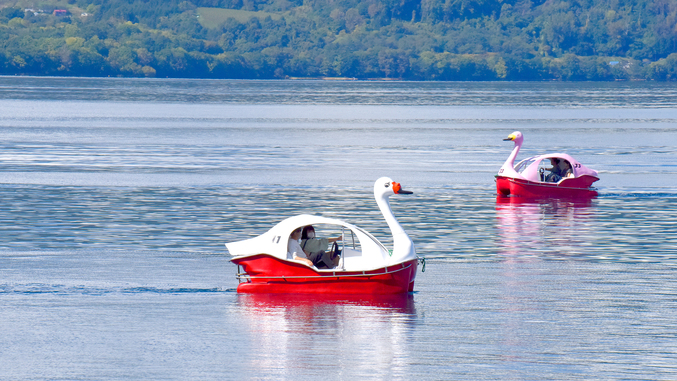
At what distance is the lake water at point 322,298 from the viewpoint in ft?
68.5

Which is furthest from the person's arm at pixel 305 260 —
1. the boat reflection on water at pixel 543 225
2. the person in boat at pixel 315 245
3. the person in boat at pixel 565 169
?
the person in boat at pixel 565 169

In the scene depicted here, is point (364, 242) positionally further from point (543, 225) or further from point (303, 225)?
point (543, 225)

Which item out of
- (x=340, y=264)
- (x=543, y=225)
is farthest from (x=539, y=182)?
(x=340, y=264)

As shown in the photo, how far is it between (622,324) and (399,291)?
526 cm

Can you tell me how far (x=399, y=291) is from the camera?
1020 inches

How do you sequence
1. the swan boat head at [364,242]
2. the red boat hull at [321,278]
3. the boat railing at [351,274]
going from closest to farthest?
the swan boat head at [364,242], the boat railing at [351,274], the red boat hull at [321,278]

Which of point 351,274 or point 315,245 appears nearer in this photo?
point 351,274

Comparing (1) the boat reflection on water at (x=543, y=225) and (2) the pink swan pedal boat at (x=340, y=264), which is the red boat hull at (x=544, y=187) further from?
(2) the pink swan pedal boat at (x=340, y=264)

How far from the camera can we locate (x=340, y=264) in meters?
25.7

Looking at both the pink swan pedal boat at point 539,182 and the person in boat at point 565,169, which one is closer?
the pink swan pedal boat at point 539,182

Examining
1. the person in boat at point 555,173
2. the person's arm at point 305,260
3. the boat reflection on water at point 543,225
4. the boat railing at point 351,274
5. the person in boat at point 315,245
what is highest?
the person in boat at point 315,245

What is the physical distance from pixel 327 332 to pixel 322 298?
3.00 metres

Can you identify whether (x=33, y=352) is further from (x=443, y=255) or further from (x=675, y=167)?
(x=675, y=167)

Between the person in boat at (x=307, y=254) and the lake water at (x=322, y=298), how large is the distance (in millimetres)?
866
